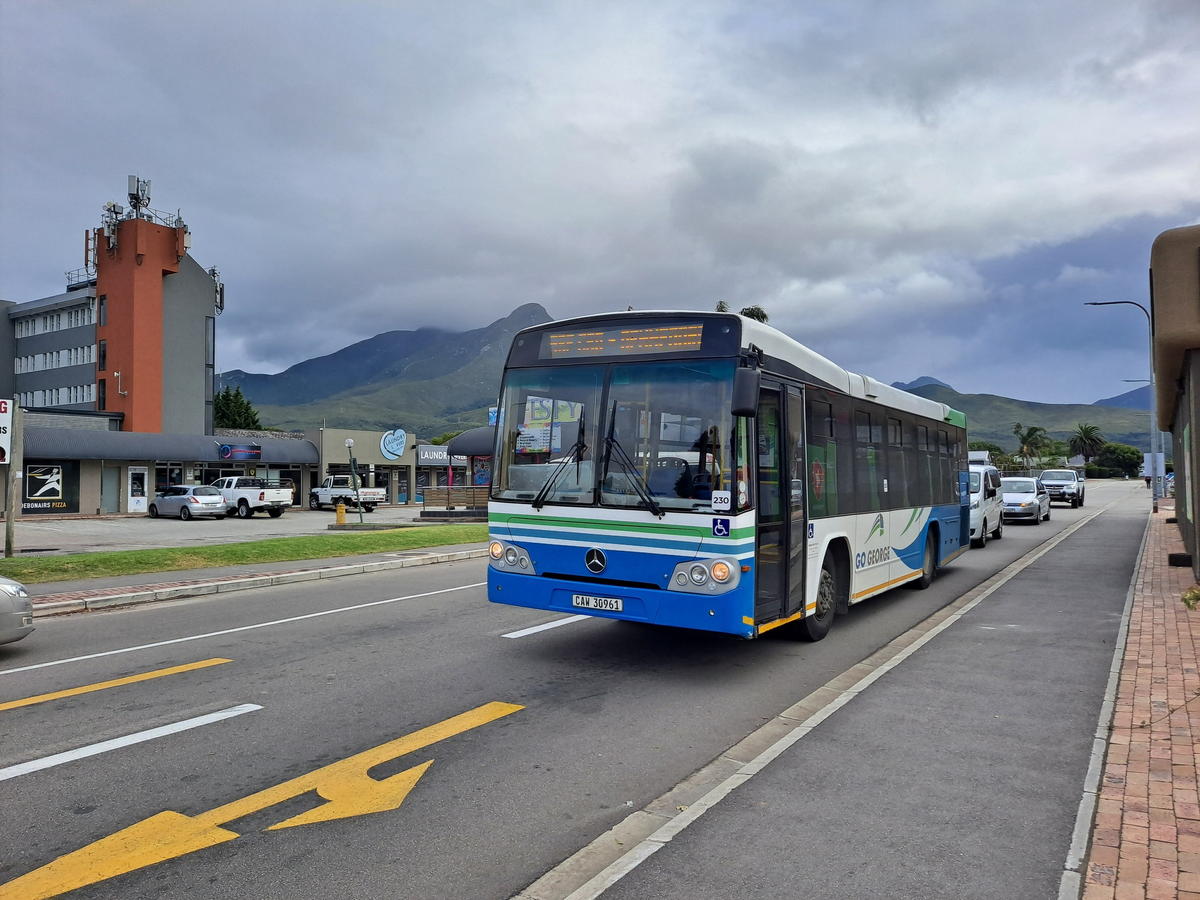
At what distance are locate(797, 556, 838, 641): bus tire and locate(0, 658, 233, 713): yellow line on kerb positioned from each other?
5.79 meters

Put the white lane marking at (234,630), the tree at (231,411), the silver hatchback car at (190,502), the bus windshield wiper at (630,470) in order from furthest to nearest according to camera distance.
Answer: the tree at (231,411), the silver hatchback car at (190,502), the white lane marking at (234,630), the bus windshield wiper at (630,470)

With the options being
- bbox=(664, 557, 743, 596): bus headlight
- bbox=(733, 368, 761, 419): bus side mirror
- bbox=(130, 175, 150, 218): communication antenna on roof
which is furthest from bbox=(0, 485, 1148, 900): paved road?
bbox=(130, 175, 150, 218): communication antenna on roof

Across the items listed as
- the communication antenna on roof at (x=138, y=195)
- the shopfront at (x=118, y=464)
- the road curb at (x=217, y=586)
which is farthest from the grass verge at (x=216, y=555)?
the communication antenna on roof at (x=138, y=195)

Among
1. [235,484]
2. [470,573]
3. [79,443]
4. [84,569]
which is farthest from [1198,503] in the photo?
[79,443]

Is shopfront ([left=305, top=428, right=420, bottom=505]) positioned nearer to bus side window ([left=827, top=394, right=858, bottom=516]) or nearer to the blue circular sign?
the blue circular sign

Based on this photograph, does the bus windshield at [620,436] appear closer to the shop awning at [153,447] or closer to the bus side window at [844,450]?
the bus side window at [844,450]

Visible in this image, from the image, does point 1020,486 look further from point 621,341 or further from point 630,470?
point 630,470

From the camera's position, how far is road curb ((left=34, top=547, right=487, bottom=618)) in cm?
1166

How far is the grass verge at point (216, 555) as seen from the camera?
14562 mm

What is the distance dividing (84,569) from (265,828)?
42.2 feet

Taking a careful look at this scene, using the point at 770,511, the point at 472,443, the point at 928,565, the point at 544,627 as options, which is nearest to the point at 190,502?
the point at 472,443

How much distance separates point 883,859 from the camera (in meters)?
3.93

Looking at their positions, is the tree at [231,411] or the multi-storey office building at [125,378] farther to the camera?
the tree at [231,411]

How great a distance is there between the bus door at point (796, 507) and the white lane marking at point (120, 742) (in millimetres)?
4696
